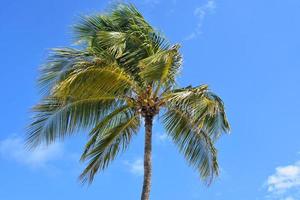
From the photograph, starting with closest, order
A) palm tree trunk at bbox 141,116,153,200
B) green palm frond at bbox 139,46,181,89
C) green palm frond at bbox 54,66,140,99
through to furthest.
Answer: green palm frond at bbox 54,66,140,99 → green palm frond at bbox 139,46,181,89 → palm tree trunk at bbox 141,116,153,200

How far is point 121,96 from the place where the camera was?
15320mm

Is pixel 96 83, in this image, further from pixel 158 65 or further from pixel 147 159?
pixel 147 159

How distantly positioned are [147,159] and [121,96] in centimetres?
175

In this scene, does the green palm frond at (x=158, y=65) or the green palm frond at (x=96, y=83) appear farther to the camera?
the green palm frond at (x=158, y=65)

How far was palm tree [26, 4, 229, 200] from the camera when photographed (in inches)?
579

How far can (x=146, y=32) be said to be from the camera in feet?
54.7

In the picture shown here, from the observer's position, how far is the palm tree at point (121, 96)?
1472 cm

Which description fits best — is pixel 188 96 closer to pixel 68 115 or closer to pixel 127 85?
pixel 127 85

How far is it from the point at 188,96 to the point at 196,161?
7.55 feet

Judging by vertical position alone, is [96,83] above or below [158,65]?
below

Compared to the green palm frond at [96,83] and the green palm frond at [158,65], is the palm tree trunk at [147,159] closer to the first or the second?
the green palm frond at [96,83]

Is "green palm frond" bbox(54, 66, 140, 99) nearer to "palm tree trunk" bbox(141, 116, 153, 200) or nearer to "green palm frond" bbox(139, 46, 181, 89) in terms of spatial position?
"green palm frond" bbox(139, 46, 181, 89)

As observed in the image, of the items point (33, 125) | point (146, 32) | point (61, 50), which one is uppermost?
point (146, 32)

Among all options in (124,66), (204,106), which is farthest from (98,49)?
(204,106)
